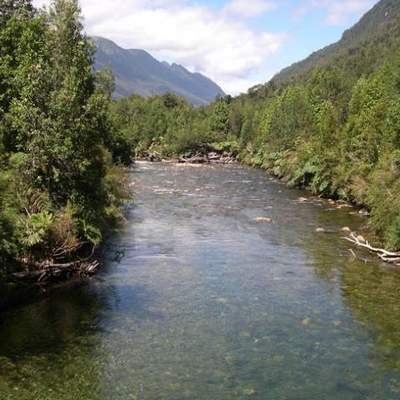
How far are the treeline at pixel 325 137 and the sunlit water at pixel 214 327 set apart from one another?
8.17 metres

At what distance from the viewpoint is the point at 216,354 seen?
2225 cm

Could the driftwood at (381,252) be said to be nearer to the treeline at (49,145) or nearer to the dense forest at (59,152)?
the dense forest at (59,152)

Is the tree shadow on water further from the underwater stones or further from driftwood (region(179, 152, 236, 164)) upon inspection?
driftwood (region(179, 152, 236, 164))

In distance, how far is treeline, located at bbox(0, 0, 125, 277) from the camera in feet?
91.1

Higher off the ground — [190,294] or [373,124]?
[373,124]

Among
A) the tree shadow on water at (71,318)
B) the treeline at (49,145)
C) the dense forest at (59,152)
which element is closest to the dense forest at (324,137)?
the dense forest at (59,152)

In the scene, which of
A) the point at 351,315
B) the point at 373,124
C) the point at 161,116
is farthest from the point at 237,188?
the point at 161,116

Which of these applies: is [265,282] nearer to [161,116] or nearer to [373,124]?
[373,124]

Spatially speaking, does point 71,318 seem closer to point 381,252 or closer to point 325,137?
point 381,252

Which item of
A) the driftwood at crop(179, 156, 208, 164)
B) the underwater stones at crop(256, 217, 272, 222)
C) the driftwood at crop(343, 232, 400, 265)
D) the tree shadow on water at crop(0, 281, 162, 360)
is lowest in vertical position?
the driftwood at crop(179, 156, 208, 164)

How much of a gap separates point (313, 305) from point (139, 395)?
12.1m

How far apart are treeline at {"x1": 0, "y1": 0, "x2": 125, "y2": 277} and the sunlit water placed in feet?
10.0

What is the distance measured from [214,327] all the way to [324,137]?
52.9 meters

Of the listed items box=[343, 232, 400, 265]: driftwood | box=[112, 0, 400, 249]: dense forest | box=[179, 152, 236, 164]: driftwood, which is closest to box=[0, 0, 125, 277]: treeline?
box=[343, 232, 400, 265]: driftwood
